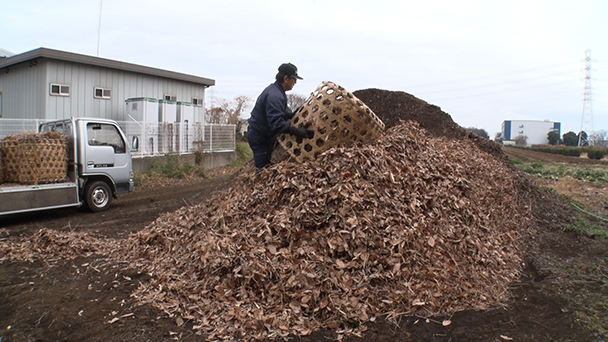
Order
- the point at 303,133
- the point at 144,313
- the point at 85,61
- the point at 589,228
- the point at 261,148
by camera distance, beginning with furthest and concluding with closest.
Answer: the point at 85,61
the point at 589,228
the point at 261,148
the point at 303,133
the point at 144,313

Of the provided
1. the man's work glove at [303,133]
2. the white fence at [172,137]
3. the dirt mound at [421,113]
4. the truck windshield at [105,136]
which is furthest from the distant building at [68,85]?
the man's work glove at [303,133]

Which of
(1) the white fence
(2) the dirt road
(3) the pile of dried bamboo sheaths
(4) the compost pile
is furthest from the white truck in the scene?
(2) the dirt road

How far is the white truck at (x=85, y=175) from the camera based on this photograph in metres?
7.45

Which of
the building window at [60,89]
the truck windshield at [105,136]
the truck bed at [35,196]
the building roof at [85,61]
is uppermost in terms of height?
the building roof at [85,61]

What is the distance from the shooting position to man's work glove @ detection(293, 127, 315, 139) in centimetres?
491

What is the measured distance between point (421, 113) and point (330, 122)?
13.3ft

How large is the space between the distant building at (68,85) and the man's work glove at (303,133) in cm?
1213

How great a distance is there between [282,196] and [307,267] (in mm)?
1073

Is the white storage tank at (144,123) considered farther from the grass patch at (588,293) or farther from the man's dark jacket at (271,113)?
the grass patch at (588,293)

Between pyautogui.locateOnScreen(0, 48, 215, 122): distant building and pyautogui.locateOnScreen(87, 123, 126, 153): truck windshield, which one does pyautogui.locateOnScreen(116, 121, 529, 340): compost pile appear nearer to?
pyautogui.locateOnScreen(87, 123, 126, 153): truck windshield

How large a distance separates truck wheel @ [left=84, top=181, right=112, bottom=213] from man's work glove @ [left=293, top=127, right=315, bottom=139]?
597cm

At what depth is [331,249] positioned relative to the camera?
3.97 m

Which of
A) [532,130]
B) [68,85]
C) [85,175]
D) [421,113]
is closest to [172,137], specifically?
[68,85]

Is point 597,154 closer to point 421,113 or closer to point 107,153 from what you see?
point 421,113
